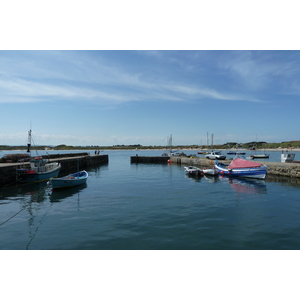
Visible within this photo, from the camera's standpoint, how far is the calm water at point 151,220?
1064 cm

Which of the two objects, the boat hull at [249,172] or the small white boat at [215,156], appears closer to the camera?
the boat hull at [249,172]

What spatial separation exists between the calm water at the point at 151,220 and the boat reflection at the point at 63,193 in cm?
11

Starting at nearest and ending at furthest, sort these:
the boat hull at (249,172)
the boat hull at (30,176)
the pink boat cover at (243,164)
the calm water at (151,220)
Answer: the calm water at (151,220) < the boat hull at (30,176) < the boat hull at (249,172) < the pink boat cover at (243,164)

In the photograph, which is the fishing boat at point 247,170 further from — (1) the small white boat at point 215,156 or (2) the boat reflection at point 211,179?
(1) the small white boat at point 215,156

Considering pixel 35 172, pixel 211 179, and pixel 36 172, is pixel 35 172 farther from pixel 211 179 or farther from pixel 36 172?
pixel 211 179

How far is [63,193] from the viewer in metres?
23.3

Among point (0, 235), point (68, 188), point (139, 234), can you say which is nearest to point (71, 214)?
point (0, 235)

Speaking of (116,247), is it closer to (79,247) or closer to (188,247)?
(79,247)

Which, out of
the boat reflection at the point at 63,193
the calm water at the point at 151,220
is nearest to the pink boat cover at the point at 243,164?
the calm water at the point at 151,220

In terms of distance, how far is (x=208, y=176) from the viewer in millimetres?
36500

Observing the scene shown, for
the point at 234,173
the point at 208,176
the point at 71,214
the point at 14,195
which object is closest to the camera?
the point at 71,214

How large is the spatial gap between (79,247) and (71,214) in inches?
246

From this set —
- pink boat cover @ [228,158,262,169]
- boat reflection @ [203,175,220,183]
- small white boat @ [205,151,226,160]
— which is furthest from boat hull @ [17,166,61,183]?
small white boat @ [205,151,226,160]

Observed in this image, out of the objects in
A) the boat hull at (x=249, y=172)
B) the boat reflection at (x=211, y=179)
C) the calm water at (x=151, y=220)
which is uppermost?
the boat hull at (x=249, y=172)
